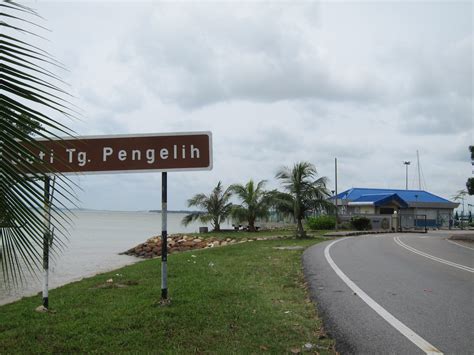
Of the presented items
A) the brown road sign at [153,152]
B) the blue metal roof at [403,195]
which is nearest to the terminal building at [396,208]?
the blue metal roof at [403,195]

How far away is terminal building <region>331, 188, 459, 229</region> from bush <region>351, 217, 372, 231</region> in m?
1.20

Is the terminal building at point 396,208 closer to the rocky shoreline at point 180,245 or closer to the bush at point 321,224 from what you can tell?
the bush at point 321,224

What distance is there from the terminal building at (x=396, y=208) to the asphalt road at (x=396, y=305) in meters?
29.5

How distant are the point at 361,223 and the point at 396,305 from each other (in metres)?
35.4

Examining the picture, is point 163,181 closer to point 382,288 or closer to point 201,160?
point 201,160

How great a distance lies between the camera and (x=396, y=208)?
49.7 meters

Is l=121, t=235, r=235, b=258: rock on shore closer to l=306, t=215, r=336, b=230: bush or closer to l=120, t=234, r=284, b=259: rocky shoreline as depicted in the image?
l=120, t=234, r=284, b=259: rocky shoreline

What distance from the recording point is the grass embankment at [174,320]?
5.00 metres

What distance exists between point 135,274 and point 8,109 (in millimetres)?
9774

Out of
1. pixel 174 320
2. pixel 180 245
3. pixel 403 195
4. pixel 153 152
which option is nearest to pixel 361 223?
pixel 180 245

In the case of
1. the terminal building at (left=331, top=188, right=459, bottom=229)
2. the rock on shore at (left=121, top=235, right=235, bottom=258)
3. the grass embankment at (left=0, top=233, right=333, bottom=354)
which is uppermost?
the terminal building at (left=331, top=188, right=459, bottom=229)

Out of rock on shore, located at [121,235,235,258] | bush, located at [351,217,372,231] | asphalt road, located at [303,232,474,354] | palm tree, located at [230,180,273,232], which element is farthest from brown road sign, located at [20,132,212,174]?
bush, located at [351,217,372,231]

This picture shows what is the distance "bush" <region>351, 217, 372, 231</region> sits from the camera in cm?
4122

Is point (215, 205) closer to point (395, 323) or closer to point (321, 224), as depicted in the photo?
point (321, 224)
